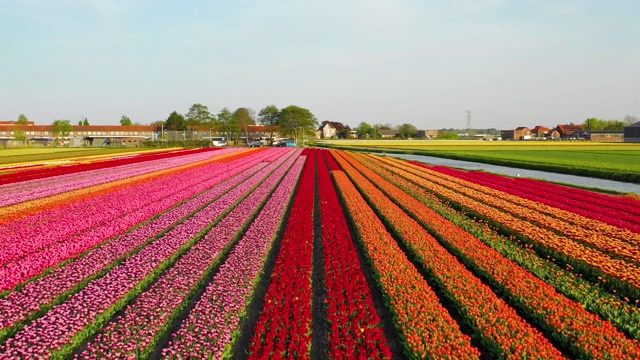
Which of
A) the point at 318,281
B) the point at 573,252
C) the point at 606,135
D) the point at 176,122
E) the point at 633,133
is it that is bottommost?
the point at 318,281

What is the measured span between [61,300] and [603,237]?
47.8 feet

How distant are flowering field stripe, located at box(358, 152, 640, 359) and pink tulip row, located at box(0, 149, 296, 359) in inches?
310

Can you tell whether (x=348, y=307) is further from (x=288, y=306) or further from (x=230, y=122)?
(x=230, y=122)

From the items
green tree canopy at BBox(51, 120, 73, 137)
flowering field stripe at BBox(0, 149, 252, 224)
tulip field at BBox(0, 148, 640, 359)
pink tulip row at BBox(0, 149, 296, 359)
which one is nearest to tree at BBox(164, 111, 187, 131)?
green tree canopy at BBox(51, 120, 73, 137)

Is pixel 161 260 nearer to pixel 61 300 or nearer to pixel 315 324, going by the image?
pixel 61 300

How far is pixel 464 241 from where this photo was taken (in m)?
12.2

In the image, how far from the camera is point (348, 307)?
7758 millimetres

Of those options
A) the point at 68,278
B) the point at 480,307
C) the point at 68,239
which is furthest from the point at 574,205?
the point at 68,239

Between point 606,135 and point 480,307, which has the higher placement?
point 606,135

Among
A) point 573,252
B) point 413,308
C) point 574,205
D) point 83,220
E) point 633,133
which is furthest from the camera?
point 633,133

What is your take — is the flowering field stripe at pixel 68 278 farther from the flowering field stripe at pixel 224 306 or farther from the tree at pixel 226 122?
the tree at pixel 226 122

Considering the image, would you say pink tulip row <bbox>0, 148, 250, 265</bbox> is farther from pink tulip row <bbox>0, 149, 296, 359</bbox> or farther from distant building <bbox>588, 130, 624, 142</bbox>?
distant building <bbox>588, 130, 624, 142</bbox>

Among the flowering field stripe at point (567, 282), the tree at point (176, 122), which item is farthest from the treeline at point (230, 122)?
the flowering field stripe at point (567, 282)

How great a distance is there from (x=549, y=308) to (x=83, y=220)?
14.6 m
